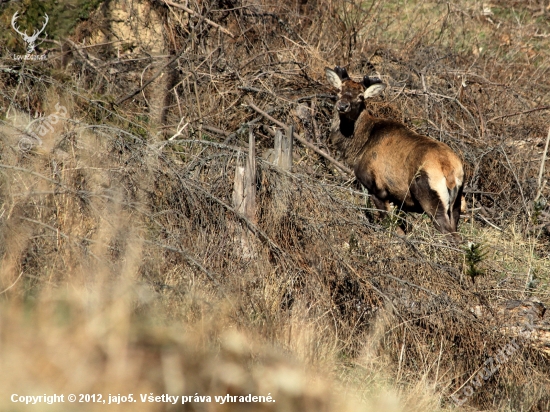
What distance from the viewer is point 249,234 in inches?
242

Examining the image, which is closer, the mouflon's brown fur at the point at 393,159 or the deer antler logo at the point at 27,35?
the mouflon's brown fur at the point at 393,159

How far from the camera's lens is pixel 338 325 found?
6117 mm

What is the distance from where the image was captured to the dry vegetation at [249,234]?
420 centimetres

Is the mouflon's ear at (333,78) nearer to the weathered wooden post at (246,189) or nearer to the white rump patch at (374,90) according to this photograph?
the white rump patch at (374,90)

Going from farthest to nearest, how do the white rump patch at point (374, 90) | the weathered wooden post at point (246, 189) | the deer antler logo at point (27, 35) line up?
the deer antler logo at point (27, 35), the white rump patch at point (374, 90), the weathered wooden post at point (246, 189)

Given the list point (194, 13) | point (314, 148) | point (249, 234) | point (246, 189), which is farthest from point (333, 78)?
point (249, 234)

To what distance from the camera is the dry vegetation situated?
13.8 ft

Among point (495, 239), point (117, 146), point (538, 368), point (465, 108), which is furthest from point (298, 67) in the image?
point (538, 368)

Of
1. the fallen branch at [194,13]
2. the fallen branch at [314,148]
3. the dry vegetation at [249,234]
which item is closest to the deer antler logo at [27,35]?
the dry vegetation at [249,234]

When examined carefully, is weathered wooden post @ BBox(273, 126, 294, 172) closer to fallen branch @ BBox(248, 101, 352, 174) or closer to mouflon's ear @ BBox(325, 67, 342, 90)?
fallen branch @ BBox(248, 101, 352, 174)

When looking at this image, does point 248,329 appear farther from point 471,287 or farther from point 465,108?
point 465,108

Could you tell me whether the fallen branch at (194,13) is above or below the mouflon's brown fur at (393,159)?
above

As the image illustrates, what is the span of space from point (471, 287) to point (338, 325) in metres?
1.28

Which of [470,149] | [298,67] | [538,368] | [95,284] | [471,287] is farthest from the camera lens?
[298,67]
